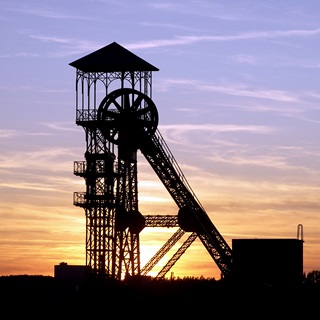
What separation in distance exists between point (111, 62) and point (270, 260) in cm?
2679

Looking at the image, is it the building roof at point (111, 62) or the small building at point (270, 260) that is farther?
the building roof at point (111, 62)

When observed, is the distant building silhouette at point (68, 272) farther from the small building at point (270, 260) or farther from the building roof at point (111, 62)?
the building roof at point (111, 62)

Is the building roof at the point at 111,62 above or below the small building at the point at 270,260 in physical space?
above

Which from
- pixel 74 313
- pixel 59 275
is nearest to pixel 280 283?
pixel 74 313

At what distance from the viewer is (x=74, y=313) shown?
400 feet

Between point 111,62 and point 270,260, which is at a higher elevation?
point 111,62

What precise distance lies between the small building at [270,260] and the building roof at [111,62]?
21.1m

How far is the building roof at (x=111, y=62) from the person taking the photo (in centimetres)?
12950

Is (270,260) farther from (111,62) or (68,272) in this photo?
(68,272)

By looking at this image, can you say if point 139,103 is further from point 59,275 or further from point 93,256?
point 59,275

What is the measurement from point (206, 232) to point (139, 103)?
15.6 meters

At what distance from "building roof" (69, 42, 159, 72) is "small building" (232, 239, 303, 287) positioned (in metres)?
21.1

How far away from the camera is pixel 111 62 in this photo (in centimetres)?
12950

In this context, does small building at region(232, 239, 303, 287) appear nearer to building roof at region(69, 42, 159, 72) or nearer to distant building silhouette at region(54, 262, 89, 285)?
building roof at region(69, 42, 159, 72)
